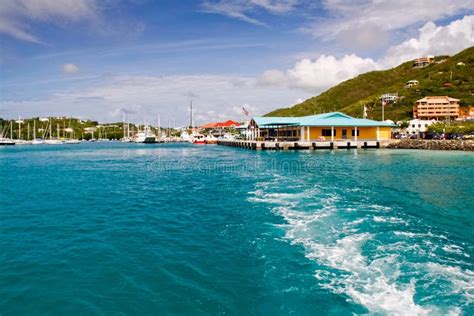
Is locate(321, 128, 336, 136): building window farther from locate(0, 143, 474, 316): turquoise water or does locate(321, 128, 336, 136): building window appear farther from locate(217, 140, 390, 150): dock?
locate(0, 143, 474, 316): turquoise water

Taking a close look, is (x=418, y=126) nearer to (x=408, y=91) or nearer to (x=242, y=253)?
(x=408, y=91)

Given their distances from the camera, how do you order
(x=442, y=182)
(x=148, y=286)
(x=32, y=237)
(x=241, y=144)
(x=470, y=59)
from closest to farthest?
(x=148, y=286), (x=32, y=237), (x=442, y=182), (x=241, y=144), (x=470, y=59)

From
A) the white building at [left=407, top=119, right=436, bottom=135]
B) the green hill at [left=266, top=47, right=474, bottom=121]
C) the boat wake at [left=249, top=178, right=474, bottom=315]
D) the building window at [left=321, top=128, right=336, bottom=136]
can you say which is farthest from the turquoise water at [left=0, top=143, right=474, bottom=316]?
the green hill at [left=266, top=47, right=474, bottom=121]

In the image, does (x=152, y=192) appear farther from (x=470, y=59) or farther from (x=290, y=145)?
(x=470, y=59)

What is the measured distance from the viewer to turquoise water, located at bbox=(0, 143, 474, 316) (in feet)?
25.2

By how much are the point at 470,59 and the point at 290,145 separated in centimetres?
14424

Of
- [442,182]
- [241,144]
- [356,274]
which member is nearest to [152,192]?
[356,274]

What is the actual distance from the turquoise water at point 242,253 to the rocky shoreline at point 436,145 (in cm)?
3752

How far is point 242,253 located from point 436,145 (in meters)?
55.1

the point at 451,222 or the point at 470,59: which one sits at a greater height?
the point at 470,59

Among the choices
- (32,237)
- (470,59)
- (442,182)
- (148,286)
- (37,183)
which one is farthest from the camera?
(470,59)

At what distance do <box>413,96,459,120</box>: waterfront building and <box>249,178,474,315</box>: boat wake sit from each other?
10969 cm

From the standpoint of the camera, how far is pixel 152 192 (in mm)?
22156

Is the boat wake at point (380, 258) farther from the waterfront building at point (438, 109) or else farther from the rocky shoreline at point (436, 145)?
the waterfront building at point (438, 109)
